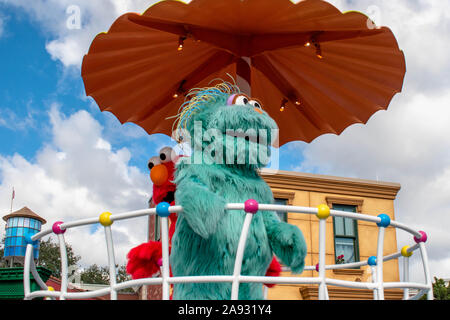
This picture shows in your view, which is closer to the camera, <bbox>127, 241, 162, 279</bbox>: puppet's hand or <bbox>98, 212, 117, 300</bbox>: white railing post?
<bbox>98, 212, 117, 300</bbox>: white railing post

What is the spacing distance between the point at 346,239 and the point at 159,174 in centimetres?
898

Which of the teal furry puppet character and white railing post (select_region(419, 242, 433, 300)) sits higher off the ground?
the teal furry puppet character

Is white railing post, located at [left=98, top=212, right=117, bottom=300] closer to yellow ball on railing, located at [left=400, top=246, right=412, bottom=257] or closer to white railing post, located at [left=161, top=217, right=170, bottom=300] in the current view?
white railing post, located at [left=161, top=217, right=170, bottom=300]

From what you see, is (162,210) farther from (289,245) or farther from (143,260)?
(143,260)

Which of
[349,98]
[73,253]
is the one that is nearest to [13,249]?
[349,98]

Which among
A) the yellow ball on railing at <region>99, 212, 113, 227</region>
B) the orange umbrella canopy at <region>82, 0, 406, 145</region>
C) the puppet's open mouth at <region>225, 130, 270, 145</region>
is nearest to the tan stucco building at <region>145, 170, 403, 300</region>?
the orange umbrella canopy at <region>82, 0, 406, 145</region>

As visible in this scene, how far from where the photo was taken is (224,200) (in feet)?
8.41

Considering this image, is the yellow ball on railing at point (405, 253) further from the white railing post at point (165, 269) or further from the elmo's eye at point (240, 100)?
the white railing post at point (165, 269)

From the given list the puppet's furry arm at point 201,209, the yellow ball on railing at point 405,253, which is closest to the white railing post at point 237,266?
the puppet's furry arm at point 201,209

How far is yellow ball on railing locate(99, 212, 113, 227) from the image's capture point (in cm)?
239

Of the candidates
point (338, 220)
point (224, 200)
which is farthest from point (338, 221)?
point (224, 200)

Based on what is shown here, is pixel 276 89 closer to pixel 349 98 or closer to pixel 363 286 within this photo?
pixel 349 98

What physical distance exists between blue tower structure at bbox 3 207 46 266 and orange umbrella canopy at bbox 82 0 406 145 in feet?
24.3
